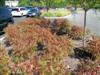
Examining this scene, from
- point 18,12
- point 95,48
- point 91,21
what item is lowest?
point 18,12

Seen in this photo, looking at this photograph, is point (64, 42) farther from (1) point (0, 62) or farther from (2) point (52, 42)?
(1) point (0, 62)

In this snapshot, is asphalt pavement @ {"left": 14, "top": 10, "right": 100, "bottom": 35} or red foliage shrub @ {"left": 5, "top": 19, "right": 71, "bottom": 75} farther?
asphalt pavement @ {"left": 14, "top": 10, "right": 100, "bottom": 35}

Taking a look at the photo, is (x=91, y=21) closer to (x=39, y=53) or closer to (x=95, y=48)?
(x=95, y=48)

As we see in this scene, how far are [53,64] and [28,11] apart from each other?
43678 mm

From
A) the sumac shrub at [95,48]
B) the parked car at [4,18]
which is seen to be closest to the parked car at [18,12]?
the parked car at [4,18]

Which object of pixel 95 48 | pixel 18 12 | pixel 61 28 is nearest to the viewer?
pixel 95 48

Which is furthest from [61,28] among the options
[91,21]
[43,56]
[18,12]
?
[18,12]

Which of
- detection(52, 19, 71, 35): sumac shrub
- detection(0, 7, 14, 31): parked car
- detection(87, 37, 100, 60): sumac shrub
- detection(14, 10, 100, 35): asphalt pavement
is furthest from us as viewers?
detection(14, 10, 100, 35): asphalt pavement

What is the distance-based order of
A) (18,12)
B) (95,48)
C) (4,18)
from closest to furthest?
(95,48), (4,18), (18,12)

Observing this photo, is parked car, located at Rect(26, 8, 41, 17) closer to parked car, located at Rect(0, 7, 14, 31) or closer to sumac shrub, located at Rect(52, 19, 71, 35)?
parked car, located at Rect(0, 7, 14, 31)

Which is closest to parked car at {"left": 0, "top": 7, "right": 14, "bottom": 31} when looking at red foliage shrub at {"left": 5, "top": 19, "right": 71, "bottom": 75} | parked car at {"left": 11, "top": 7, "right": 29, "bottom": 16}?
red foliage shrub at {"left": 5, "top": 19, "right": 71, "bottom": 75}

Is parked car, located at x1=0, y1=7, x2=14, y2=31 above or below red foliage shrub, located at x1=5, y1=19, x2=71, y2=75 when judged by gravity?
below

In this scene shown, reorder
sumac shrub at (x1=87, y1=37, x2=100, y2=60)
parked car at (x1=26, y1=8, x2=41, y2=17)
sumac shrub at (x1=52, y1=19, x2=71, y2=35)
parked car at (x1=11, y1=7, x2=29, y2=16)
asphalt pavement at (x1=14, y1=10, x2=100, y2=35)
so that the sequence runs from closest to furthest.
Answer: sumac shrub at (x1=87, y1=37, x2=100, y2=60)
sumac shrub at (x1=52, y1=19, x2=71, y2=35)
asphalt pavement at (x1=14, y1=10, x2=100, y2=35)
parked car at (x1=26, y1=8, x2=41, y2=17)
parked car at (x1=11, y1=7, x2=29, y2=16)

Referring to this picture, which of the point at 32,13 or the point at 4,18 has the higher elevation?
the point at 4,18
